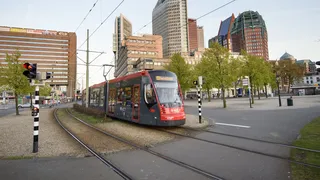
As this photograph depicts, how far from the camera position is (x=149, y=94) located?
32.6 feet

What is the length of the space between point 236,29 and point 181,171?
187269 millimetres

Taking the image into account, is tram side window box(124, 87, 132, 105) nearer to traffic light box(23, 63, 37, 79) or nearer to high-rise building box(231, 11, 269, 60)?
traffic light box(23, 63, 37, 79)

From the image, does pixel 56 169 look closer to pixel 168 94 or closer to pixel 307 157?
pixel 168 94

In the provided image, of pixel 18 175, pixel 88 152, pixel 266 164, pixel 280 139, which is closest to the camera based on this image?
pixel 18 175

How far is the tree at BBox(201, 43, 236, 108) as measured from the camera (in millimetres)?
22969

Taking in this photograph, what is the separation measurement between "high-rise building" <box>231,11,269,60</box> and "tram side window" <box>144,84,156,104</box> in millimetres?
164389

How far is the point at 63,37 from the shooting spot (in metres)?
116

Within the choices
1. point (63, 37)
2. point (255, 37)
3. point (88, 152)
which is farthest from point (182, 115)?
point (255, 37)

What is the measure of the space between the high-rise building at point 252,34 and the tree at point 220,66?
147863 millimetres

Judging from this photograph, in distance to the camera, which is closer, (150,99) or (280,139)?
(280,139)

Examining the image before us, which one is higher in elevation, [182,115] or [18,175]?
[182,115]

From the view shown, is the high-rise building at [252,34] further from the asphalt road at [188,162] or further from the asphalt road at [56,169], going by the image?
the asphalt road at [56,169]

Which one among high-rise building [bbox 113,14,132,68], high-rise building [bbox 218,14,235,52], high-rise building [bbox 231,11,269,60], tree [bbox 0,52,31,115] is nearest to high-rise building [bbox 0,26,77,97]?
high-rise building [bbox 113,14,132,68]

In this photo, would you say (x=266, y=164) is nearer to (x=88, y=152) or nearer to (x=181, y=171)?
(x=181, y=171)
